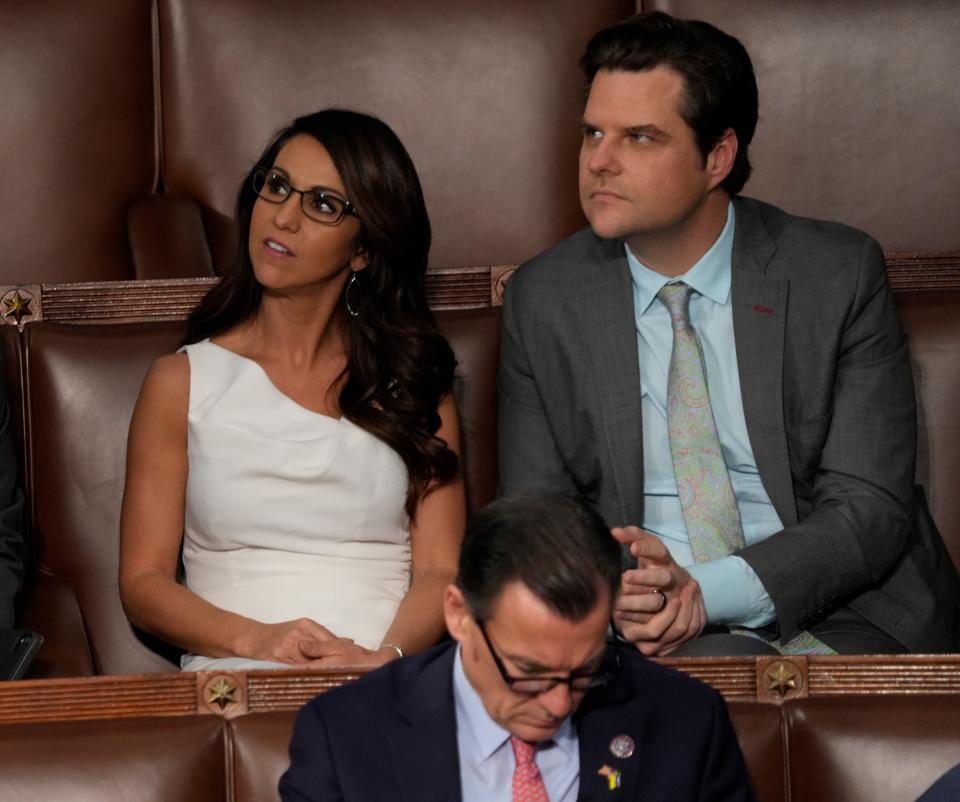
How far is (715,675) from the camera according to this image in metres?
1.46

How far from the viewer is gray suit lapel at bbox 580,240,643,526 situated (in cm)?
190

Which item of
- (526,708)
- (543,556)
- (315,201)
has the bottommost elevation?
(526,708)

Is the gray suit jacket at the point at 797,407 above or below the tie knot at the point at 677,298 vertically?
below

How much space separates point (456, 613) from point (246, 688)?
23 cm

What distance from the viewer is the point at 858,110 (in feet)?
8.10

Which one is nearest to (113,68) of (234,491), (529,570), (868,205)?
(234,491)

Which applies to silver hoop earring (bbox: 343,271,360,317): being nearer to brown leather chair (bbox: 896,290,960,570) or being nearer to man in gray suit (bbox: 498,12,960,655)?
man in gray suit (bbox: 498,12,960,655)

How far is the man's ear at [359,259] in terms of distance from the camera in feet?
6.55

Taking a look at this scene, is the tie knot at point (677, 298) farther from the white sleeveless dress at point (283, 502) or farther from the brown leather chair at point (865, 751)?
the brown leather chair at point (865, 751)

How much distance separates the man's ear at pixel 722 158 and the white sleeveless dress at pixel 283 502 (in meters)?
0.49

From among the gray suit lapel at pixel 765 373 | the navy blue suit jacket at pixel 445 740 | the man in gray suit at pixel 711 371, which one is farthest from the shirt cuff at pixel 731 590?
the navy blue suit jacket at pixel 445 740

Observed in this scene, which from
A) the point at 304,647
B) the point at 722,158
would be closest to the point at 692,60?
the point at 722,158

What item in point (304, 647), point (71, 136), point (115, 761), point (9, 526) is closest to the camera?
Answer: point (115, 761)

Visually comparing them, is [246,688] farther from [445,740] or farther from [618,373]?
[618,373]
